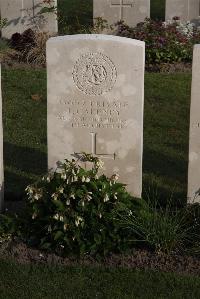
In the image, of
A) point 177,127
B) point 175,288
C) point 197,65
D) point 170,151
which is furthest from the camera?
point 177,127

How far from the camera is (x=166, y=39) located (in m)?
12.1

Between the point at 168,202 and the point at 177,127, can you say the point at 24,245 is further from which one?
the point at 177,127

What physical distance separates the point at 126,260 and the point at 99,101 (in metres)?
1.48

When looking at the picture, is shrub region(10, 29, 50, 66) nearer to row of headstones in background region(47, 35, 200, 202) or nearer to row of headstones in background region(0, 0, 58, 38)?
row of headstones in background region(0, 0, 58, 38)

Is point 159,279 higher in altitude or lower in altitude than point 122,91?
lower

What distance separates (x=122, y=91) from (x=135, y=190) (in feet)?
3.17

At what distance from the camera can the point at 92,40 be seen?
6160 mm

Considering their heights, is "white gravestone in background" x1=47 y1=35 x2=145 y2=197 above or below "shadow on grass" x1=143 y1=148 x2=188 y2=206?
above

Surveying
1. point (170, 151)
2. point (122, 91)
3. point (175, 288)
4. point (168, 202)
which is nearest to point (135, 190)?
point (168, 202)

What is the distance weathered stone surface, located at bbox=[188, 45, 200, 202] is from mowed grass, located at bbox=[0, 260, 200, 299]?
4.03 ft

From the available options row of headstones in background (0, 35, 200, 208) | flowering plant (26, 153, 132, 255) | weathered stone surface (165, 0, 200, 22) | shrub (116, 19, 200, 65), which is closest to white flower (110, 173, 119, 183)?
flowering plant (26, 153, 132, 255)

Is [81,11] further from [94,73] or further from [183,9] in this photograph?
[94,73]

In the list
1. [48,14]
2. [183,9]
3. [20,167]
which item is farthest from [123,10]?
[20,167]

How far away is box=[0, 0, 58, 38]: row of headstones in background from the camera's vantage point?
43.9 feet
